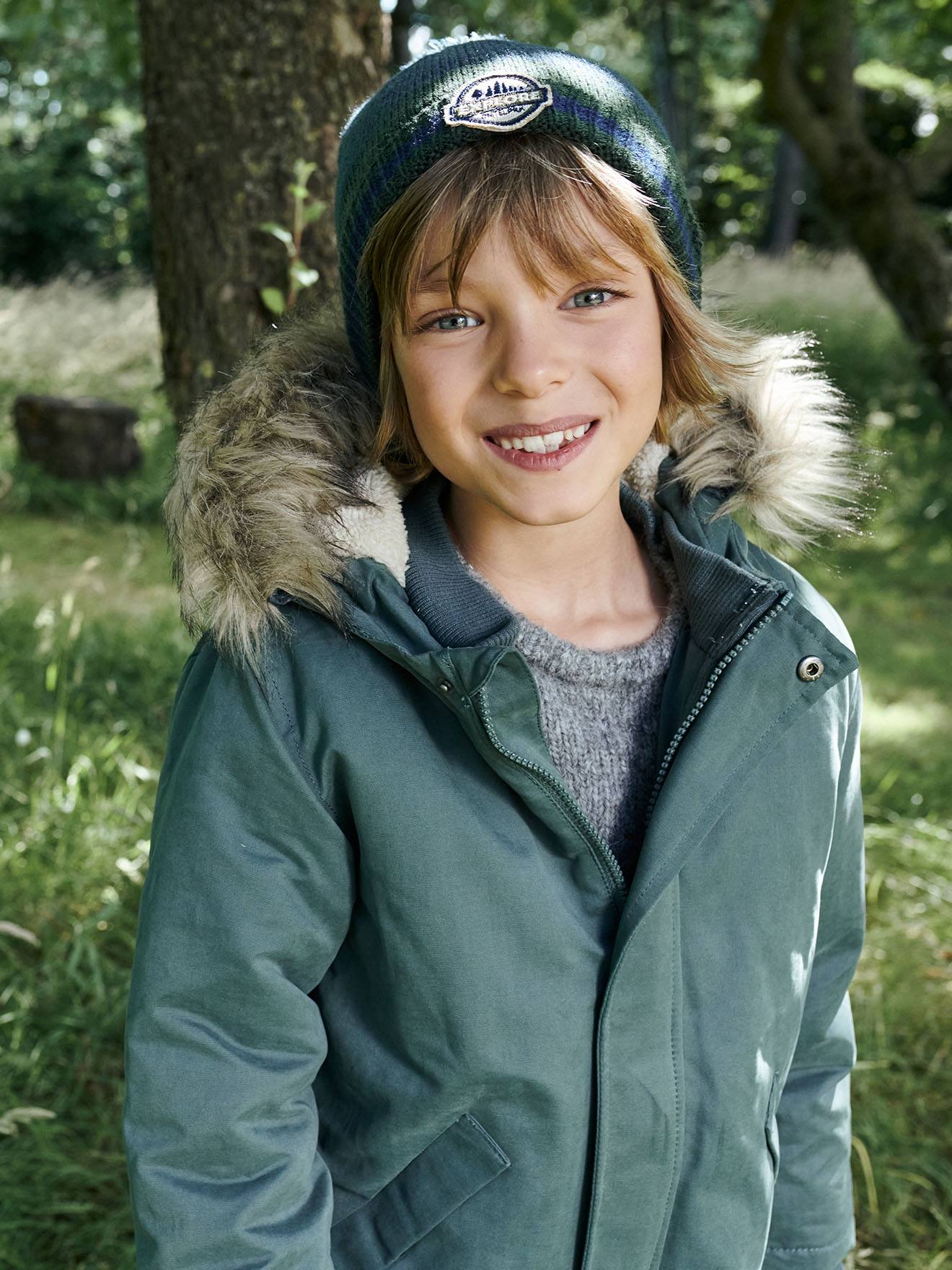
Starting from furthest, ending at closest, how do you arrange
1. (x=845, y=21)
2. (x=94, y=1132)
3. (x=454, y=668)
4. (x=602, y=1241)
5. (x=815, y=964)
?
(x=845, y=21), (x=94, y=1132), (x=815, y=964), (x=602, y=1241), (x=454, y=668)

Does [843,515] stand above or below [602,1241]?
above

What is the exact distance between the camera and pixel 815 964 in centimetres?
173

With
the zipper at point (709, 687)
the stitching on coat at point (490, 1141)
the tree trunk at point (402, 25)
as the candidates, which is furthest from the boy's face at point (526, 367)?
the tree trunk at point (402, 25)

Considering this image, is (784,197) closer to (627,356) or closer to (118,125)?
(118,125)

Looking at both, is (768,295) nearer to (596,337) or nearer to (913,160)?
(913,160)

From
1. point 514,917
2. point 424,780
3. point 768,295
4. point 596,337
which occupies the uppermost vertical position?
point 596,337

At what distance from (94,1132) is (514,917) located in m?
1.44

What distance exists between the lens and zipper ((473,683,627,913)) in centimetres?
130

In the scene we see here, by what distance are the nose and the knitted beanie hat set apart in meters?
0.20

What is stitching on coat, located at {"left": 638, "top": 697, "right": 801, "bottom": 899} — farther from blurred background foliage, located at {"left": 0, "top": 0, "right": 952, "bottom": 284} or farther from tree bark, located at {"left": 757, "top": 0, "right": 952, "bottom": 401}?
blurred background foliage, located at {"left": 0, "top": 0, "right": 952, "bottom": 284}

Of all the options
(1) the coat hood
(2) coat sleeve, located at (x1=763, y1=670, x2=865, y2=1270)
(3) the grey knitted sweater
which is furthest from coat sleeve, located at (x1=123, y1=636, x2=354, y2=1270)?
(2) coat sleeve, located at (x1=763, y1=670, x2=865, y2=1270)

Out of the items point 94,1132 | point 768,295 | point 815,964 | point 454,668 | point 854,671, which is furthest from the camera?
Result: point 768,295

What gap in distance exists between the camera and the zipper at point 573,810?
1301mm

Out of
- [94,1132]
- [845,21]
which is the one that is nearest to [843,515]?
[94,1132]
